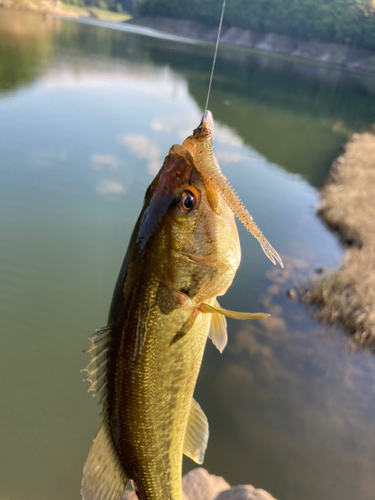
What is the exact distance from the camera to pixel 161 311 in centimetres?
162

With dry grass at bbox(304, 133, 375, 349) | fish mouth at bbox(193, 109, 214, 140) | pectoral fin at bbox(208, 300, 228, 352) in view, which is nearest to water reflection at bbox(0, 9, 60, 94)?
dry grass at bbox(304, 133, 375, 349)

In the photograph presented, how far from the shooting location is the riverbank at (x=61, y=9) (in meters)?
49.6

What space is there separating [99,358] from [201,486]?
3123mm

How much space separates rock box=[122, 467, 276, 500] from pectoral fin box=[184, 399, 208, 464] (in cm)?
208

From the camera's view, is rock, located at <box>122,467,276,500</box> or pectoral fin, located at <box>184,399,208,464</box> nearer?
pectoral fin, located at <box>184,399,208,464</box>

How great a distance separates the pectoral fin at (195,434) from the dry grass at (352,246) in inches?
222

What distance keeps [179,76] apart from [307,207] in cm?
2179

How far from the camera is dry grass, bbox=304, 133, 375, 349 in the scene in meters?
7.02

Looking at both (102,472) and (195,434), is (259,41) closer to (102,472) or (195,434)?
(195,434)

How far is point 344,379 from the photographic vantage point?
6.35 meters

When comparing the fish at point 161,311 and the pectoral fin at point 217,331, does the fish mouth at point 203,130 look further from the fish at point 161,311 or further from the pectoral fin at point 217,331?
the pectoral fin at point 217,331

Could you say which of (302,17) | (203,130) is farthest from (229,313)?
(302,17)

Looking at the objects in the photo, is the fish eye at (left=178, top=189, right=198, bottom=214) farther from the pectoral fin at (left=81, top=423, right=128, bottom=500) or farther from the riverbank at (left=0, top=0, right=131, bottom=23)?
the riverbank at (left=0, top=0, right=131, bottom=23)

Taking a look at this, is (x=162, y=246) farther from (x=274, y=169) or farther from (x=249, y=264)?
(x=274, y=169)
